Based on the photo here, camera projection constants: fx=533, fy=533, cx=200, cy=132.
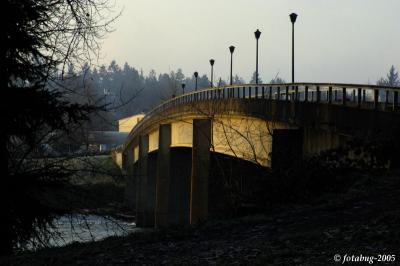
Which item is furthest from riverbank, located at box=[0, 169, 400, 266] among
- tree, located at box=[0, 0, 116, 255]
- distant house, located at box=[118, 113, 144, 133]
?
distant house, located at box=[118, 113, 144, 133]

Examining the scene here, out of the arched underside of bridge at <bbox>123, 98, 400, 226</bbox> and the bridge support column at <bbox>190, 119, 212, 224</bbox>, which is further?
the bridge support column at <bbox>190, 119, 212, 224</bbox>

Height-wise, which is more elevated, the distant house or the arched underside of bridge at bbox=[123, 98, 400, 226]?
the distant house

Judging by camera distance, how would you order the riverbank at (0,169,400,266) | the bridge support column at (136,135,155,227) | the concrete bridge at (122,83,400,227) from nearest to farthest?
the riverbank at (0,169,400,266) < the concrete bridge at (122,83,400,227) < the bridge support column at (136,135,155,227)

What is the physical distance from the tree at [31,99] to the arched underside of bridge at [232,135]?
2.53 meters

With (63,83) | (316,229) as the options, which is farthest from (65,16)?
(316,229)

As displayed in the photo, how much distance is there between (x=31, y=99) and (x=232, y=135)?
14.0m

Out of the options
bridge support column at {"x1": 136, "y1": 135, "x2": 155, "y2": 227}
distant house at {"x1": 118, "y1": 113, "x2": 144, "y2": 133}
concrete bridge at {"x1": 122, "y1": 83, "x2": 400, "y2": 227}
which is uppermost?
distant house at {"x1": 118, "y1": 113, "x2": 144, "y2": 133}

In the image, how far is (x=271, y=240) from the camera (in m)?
7.86

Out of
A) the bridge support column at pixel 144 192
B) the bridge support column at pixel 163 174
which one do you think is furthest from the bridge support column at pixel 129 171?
the bridge support column at pixel 163 174

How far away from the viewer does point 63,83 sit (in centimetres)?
1080

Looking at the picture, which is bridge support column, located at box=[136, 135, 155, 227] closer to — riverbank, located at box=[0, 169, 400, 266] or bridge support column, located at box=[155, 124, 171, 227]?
bridge support column, located at box=[155, 124, 171, 227]

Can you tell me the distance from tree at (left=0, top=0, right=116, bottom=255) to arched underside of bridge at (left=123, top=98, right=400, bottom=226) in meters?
2.53

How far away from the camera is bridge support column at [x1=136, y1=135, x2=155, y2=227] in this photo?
47.3m

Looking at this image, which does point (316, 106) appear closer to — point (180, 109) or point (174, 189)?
point (180, 109)
